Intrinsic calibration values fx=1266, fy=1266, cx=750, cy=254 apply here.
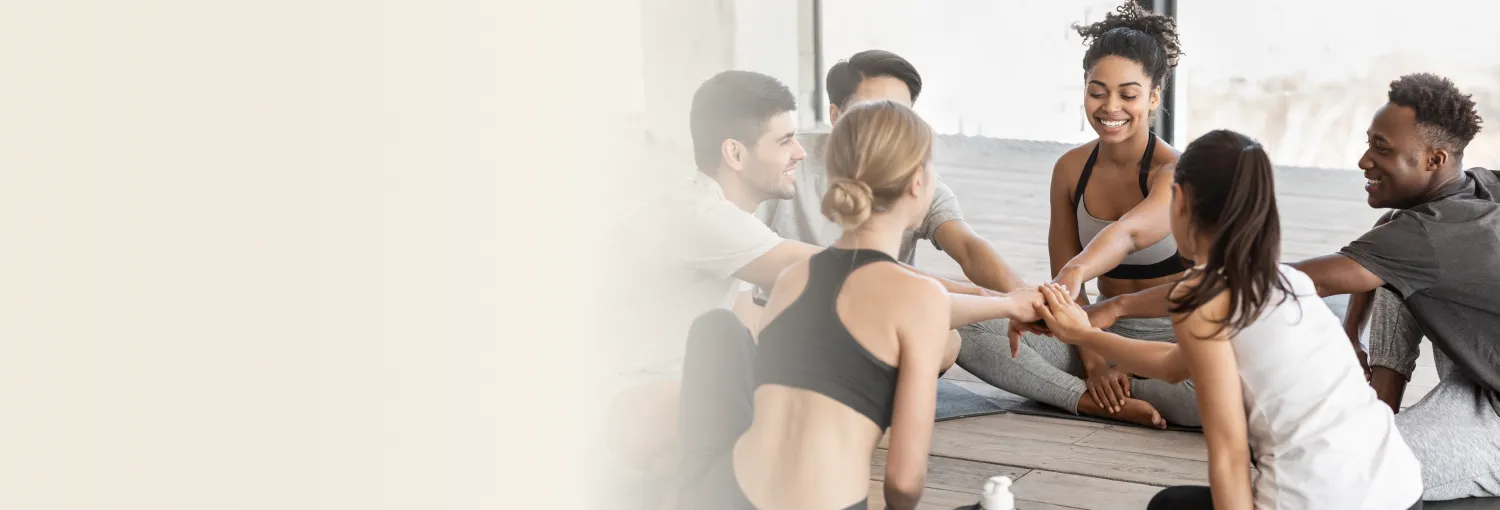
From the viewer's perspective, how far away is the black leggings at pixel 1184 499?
115 centimetres

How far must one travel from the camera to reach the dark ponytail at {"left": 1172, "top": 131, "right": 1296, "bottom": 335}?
3.24 feet

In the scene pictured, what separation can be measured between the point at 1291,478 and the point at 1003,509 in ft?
0.77

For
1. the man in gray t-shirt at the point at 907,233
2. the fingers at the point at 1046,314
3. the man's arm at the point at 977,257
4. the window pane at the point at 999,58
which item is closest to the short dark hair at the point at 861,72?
the man in gray t-shirt at the point at 907,233

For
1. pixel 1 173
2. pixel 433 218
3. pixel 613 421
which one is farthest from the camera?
pixel 613 421

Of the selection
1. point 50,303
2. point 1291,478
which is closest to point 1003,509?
point 1291,478

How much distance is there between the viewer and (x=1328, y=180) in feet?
11.3

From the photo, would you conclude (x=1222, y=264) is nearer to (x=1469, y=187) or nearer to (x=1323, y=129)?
(x=1469, y=187)

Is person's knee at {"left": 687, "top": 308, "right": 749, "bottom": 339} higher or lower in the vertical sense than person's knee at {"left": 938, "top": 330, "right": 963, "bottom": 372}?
higher

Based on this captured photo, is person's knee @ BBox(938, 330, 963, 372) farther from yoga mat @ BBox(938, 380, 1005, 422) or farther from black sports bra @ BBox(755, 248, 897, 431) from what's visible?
black sports bra @ BBox(755, 248, 897, 431)

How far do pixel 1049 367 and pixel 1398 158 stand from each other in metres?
0.55

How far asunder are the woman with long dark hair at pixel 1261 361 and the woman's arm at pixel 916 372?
0.21 meters

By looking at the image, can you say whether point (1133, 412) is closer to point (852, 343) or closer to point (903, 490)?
point (903, 490)

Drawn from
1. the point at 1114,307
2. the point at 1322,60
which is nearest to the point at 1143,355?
the point at 1114,307

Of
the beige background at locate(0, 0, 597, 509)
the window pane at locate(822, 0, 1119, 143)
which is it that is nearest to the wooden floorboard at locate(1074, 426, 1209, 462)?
the window pane at locate(822, 0, 1119, 143)
